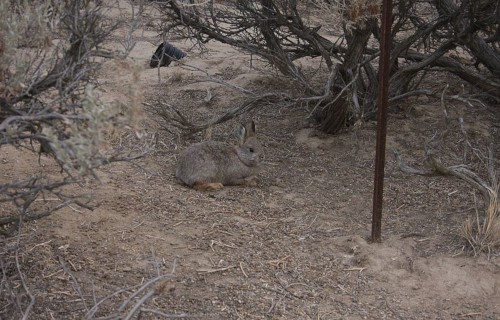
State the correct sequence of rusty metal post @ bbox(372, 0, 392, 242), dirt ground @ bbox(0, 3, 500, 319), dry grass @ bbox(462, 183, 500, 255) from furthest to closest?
dry grass @ bbox(462, 183, 500, 255)
rusty metal post @ bbox(372, 0, 392, 242)
dirt ground @ bbox(0, 3, 500, 319)

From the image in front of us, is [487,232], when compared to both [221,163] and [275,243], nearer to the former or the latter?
[275,243]

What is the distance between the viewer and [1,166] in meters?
6.13

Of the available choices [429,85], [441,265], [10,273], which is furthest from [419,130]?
[10,273]

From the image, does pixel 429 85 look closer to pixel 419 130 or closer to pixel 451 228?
pixel 419 130

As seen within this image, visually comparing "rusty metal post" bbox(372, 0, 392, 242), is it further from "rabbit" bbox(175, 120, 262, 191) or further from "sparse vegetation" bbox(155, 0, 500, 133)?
"rabbit" bbox(175, 120, 262, 191)

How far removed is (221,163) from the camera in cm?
640

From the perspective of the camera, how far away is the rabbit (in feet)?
20.5

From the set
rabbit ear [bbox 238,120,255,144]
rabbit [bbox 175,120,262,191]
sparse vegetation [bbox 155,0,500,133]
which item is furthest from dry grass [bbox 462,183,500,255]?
rabbit ear [bbox 238,120,255,144]

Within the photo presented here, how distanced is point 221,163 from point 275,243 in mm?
1367

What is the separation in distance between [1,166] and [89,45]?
9.91ft

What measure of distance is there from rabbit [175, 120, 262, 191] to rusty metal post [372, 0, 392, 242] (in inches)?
65.9

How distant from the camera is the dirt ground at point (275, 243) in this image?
4426 mm

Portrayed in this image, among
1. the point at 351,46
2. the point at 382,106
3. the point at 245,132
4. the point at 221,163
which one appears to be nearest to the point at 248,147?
the point at 245,132

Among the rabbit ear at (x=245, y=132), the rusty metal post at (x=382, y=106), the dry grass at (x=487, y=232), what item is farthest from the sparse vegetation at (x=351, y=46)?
the dry grass at (x=487, y=232)
